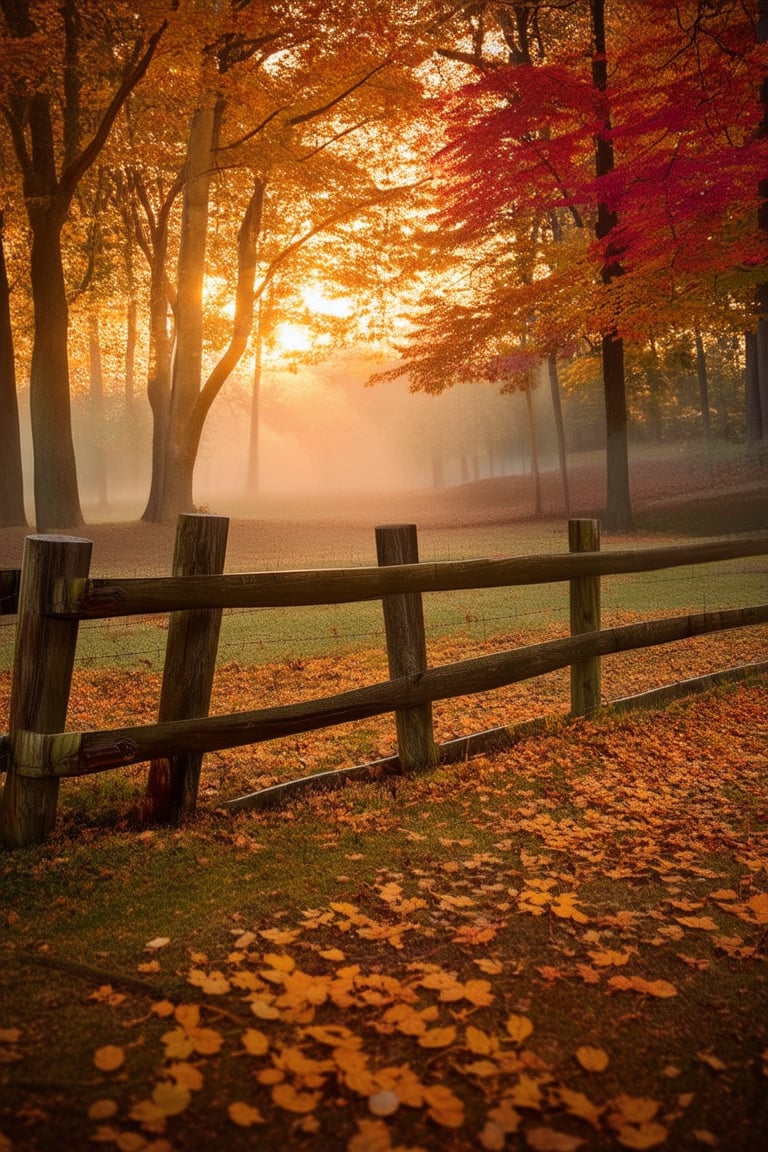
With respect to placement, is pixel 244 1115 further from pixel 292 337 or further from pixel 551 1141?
pixel 292 337

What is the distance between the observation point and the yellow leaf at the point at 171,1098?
236 cm

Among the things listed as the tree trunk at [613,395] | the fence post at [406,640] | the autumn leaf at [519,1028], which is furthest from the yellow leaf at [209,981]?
the tree trunk at [613,395]

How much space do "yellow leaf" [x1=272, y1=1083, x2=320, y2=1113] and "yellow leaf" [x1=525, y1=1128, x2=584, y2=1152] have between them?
60cm

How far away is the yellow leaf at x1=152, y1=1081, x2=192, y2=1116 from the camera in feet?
7.75

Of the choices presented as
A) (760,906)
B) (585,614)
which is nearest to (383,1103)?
(760,906)

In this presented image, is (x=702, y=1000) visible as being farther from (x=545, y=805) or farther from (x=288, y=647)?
(x=288, y=647)

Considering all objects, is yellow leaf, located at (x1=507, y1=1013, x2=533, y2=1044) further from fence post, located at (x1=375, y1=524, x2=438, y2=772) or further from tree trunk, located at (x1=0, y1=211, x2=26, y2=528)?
tree trunk, located at (x1=0, y1=211, x2=26, y2=528)

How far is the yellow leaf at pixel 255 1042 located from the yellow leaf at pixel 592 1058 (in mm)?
978

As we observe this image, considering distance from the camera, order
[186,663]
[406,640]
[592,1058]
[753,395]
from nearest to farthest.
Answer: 1. [592,1058]
2. [186,663]
3. [406,640]
4. [753,395]

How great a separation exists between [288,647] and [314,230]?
14032mm

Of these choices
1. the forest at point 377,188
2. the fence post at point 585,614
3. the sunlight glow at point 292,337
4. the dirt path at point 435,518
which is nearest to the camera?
the fence post at point 585,614

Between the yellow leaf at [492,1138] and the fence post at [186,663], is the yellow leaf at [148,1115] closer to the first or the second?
the yellow leaf at [492,1138]

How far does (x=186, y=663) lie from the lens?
449cm

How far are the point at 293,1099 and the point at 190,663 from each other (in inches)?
96.1
